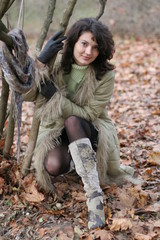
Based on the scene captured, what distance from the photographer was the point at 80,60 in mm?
2492

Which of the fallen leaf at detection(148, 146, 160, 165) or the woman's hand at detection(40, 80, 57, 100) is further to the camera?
the fallen leaf at detection(148, 146, 160, 165)

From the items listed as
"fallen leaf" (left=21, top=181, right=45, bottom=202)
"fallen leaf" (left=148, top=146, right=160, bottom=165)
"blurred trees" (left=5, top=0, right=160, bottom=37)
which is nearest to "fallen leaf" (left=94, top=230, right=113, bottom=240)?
"fallen leaf" (left=21, top=181, right=45, bottom=202)

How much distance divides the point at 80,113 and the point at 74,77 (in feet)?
0.99

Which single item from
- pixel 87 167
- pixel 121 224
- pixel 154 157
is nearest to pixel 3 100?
pixel 87 167

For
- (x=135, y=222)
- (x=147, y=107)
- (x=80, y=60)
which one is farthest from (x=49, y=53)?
(x=147, y=107)

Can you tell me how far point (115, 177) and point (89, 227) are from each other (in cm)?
65

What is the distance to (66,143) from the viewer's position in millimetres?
2596

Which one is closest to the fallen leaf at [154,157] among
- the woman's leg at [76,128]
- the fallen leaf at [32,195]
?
the woman's leg at [76,128]

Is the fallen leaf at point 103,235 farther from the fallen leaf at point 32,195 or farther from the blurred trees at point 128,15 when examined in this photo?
the blurred trees at point 128,15

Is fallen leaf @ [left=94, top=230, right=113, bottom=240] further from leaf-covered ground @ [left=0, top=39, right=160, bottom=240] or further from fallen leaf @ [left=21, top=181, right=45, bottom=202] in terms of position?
fallen leaf @ [left=21, top=181, right=45, bottom=202]

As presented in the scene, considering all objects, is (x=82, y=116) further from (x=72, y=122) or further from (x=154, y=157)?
(x=154, y=157)

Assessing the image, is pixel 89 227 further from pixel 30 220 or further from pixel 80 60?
pixel 80 60

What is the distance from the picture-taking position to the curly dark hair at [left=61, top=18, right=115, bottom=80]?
242 cm

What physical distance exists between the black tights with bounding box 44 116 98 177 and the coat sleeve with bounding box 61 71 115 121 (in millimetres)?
76
